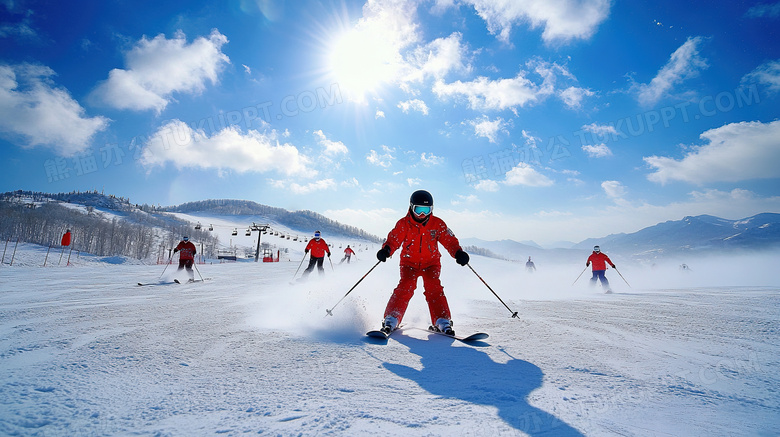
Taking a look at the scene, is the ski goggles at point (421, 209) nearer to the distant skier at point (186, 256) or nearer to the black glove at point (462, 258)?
the black glove at point (462, 258)

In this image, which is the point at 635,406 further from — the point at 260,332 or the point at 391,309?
the point at 260,332

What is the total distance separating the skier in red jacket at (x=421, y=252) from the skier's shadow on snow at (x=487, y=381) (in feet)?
3.67

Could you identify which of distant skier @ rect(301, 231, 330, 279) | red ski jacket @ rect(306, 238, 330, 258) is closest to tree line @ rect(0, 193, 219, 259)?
distant skier @ rect(301, 231, 330, 279)

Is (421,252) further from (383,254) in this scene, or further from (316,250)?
(316,250)

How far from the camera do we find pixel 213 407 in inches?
68.0

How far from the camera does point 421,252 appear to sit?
4.74 m

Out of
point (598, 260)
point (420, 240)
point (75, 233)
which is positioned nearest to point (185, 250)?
point (420, 240)

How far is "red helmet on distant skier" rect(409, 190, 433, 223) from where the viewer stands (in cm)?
484

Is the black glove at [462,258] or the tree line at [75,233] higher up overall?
the tree line at [75,233]

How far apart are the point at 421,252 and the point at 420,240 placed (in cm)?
19

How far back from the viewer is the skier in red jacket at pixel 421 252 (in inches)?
173

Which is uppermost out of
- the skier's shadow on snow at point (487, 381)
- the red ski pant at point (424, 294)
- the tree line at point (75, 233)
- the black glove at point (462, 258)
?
the tree line at point (75, 233)

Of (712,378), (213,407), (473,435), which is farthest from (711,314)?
(213,407)

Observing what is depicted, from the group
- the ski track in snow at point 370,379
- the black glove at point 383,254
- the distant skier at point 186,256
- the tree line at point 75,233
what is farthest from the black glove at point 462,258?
the tree line at point 75,233
